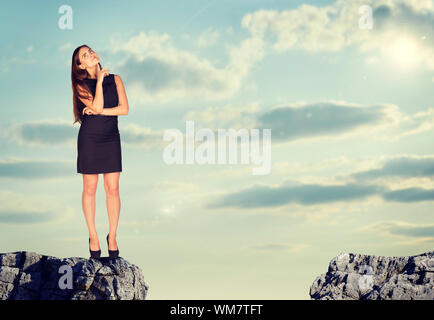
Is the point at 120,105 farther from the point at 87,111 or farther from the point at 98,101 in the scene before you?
the point at 87,111

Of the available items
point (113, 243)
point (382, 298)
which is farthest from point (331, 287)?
point (113, 243)

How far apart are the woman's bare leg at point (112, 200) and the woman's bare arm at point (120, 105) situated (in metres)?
1.47

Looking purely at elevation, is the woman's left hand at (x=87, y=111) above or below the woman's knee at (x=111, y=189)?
above

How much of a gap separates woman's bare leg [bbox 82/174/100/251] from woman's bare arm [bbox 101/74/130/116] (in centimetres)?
159

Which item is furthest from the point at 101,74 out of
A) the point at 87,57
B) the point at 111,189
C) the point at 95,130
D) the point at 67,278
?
the point at 67,278

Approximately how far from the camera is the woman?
38.5ft

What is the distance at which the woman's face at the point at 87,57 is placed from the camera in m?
11.9

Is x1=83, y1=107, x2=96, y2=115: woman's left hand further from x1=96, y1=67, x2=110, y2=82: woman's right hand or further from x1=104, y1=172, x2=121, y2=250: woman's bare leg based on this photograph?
x1=104, y1=172, x2=121, y2=250: woman's bare leg

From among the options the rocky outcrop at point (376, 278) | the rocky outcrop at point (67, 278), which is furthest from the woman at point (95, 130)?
the rocky outcrop at point (376, 278)

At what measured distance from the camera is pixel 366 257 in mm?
13008

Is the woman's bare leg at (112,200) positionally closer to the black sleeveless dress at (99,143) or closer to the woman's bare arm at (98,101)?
the black sleeveless dress at (99,143)

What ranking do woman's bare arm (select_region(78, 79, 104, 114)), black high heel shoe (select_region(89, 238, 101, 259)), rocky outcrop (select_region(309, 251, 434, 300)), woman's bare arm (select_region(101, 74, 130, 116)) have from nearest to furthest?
woman's bare arm (select_region(78, 79, 104, 114))
rocky outcrop (select_region(309, 251, 434, 300))
woman's bare arm (select_region(101, 74, 130, 116))
black high heel shoe (select_region(89, 238, 101, 259))

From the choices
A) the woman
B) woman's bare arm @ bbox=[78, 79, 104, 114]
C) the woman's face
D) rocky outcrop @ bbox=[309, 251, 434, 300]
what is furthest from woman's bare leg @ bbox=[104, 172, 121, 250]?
rocky outcrop @ bbox=[309, 251, 434, 300]
